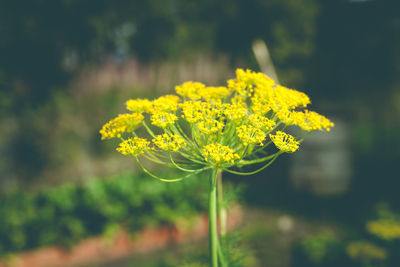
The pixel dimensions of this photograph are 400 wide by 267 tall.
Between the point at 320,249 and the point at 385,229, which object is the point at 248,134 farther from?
the point at 320,249

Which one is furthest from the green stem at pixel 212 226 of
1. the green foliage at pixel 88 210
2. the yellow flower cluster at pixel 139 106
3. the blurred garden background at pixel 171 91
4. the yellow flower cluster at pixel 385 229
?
the green foliage at pixel 88 210

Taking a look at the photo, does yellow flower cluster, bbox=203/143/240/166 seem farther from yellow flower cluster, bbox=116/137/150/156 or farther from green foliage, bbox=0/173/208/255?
green foliage, bbox=0/173/208/255

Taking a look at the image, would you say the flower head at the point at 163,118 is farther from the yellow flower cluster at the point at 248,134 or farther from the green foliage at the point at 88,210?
the green foliage at the point at 88,210

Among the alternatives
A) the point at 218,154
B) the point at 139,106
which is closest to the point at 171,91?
the point at 139,106

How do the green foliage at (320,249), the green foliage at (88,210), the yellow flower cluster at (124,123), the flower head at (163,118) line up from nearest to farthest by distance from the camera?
the flower head at (163,118) < the yellow flower cluster at (124,123) < the green foliage at (320,249) < the green foliage at (88,210)

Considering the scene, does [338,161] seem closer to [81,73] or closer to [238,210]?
[238,210]

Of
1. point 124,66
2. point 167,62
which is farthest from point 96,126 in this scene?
point 167,62
